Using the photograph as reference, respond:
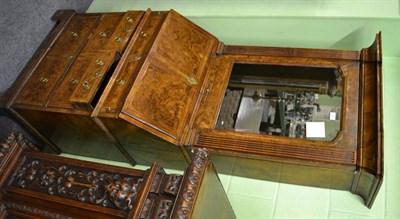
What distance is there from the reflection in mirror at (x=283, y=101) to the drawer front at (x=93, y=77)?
0.58m

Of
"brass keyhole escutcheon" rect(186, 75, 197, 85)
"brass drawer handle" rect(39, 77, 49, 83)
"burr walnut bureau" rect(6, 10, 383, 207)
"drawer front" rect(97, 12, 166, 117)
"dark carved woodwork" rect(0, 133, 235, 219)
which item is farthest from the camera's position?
"brass drawer handle" rect(39, 77, 49, 83)

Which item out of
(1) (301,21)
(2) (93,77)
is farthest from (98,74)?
(1) (301,21)

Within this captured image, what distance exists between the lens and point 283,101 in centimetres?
166

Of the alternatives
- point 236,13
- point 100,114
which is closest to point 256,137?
point 100,114

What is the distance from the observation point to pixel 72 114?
1.61m

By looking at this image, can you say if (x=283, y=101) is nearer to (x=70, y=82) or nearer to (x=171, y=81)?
(x=171, y=81)

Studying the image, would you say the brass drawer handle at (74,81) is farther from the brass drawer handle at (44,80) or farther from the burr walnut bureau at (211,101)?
the brass drawer handle at (44,80)

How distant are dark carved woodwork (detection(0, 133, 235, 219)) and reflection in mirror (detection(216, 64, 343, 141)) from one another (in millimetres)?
400

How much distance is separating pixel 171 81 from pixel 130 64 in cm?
21

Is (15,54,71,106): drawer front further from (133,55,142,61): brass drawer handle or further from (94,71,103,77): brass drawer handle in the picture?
(133,55,142,61): brass drawer handle

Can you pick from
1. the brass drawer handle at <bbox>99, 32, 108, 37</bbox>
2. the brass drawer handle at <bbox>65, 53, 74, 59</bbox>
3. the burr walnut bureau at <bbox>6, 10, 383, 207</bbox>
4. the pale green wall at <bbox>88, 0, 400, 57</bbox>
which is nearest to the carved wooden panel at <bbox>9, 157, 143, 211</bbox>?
the burr walnut bureau at <bbox>6, 10, 383, 207</bbox>

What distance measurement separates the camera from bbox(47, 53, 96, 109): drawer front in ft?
5.43

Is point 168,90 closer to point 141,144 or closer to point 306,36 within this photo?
point 141,144

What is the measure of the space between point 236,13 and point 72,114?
1.03 meters
